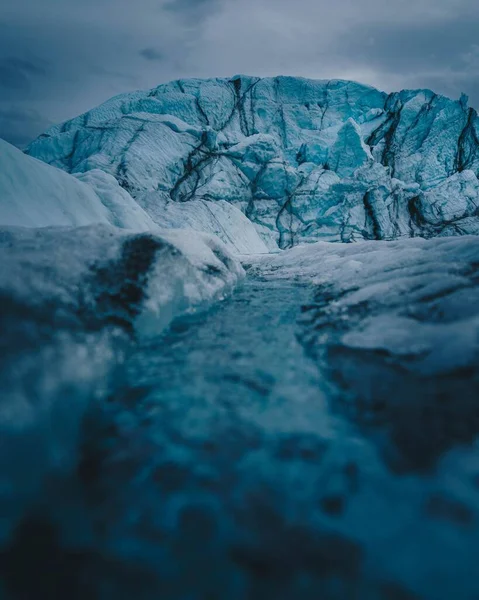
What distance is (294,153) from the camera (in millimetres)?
22453

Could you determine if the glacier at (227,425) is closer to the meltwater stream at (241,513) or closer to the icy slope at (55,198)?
the meltwater stream at (241,513)

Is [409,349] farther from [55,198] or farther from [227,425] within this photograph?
[55,198]

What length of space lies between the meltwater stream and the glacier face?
10845mm

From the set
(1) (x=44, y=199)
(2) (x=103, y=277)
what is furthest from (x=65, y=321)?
(1) (x=44, y=199)

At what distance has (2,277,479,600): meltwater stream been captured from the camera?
852 millimetres

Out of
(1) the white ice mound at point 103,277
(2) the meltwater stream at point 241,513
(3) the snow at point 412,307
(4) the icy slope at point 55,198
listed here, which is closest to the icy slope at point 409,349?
(3) the snow at point 412,307

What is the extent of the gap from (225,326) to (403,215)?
2106cm

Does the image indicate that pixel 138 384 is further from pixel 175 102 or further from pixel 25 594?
pixel 175 102

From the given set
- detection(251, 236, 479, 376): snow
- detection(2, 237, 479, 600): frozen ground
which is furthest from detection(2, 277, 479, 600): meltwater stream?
detection(251, 236, 479, 376): snow

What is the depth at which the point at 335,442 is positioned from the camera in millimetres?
1316

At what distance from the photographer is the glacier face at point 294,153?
15.7 m

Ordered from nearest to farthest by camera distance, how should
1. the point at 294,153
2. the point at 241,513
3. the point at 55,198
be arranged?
the point at 241,513, the point at 55,198, the point at 294,153

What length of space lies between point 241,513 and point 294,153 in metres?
24.9

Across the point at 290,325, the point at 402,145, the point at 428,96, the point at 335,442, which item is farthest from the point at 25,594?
the point at 428,96
